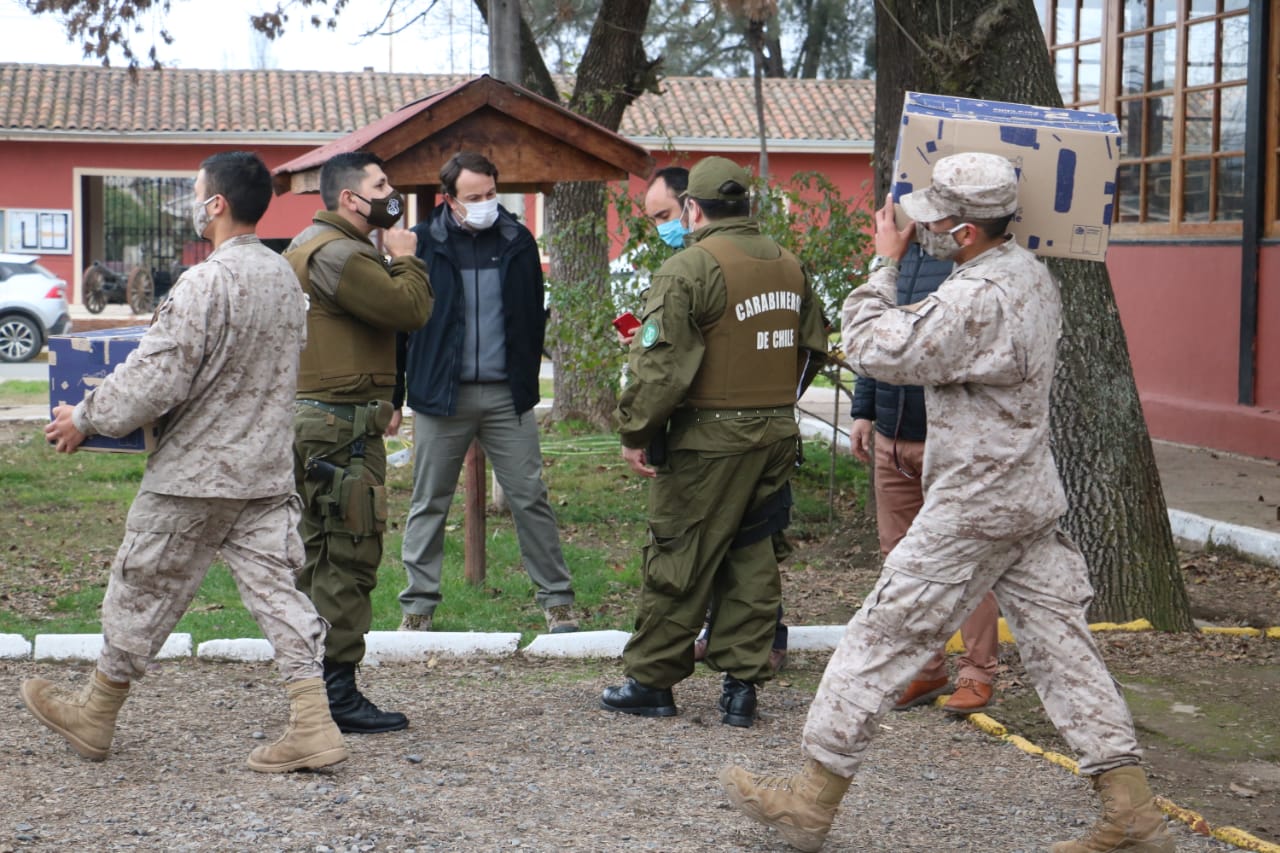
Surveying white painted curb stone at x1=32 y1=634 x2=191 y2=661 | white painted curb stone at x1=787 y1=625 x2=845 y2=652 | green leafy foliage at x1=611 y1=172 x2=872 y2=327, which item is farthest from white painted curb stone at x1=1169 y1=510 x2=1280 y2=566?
white painted curb stone at x1=32 y1=634 x2=191 y2=661

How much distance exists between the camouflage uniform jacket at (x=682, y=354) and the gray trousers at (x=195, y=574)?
3.84ft

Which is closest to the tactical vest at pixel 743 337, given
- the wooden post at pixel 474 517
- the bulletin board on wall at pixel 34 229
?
the wooden post at pixel 474 517

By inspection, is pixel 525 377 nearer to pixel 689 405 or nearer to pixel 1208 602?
pixel 689 405

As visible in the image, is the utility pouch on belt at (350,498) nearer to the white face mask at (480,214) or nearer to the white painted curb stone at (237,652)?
the white painted curb stone at (237,652)

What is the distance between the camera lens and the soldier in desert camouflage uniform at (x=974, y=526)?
366 cm

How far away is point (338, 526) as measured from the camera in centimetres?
468

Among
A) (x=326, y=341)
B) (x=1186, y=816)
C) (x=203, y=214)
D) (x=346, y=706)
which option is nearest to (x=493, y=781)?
(x=346, y=706)

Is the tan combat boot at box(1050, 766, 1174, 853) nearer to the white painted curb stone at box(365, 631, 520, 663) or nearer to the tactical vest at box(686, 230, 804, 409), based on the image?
the tactical vest at box(686, 230, 804, 409)

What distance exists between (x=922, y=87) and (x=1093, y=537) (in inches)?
86.1

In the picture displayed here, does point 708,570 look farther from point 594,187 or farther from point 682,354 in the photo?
point 594,187

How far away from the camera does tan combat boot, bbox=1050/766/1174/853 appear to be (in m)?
3.66

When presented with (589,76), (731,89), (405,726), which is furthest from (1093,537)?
(731,89)

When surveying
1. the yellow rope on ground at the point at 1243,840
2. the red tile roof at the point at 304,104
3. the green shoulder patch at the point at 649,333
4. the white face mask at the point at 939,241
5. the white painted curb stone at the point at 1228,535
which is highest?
the red tile roof at the point at 304,104

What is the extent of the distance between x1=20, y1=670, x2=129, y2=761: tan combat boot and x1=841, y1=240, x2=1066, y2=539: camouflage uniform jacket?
2.38m
